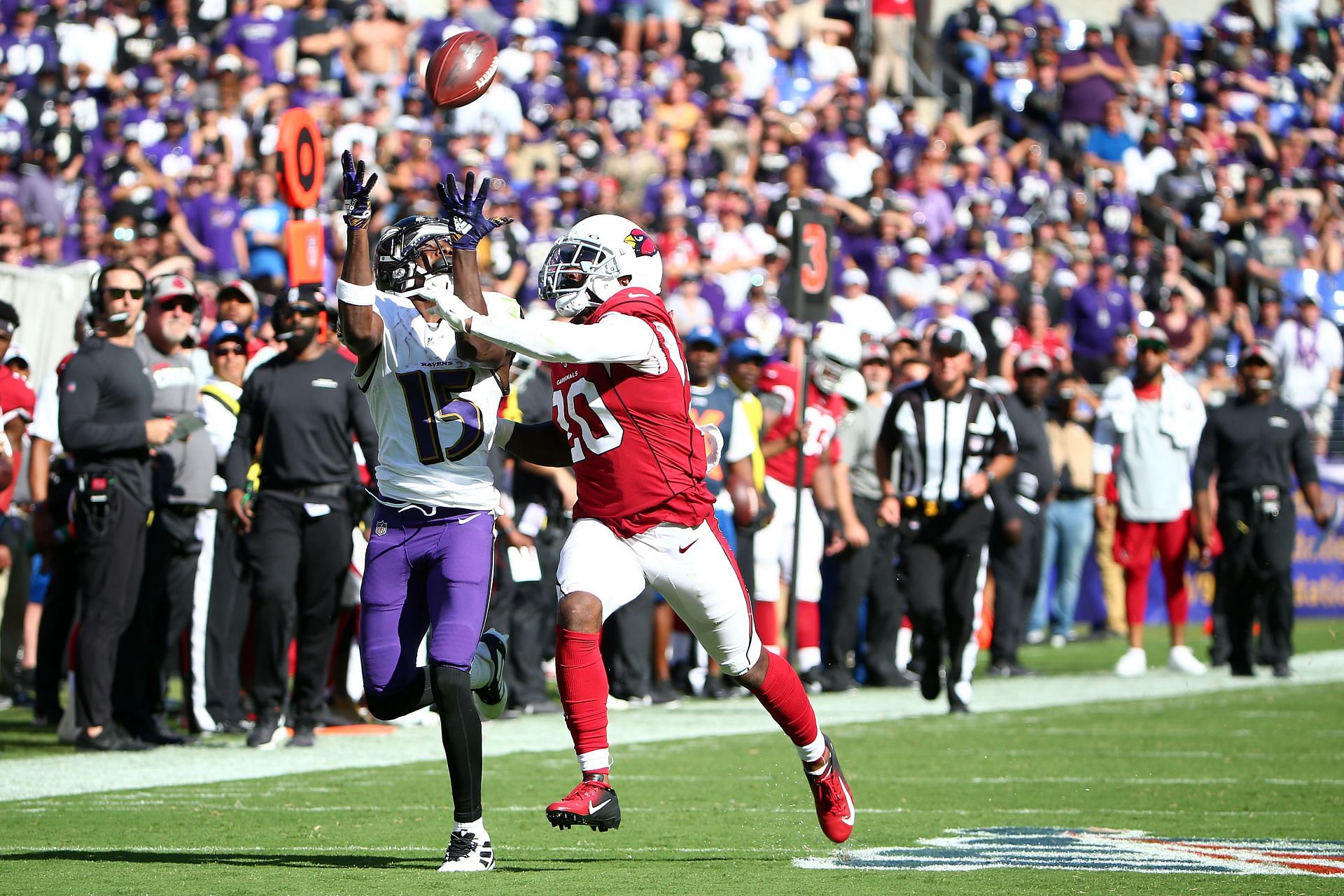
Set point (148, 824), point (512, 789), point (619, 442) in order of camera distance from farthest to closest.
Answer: point (512, 789)
point (148, 824)
point (619, 442)

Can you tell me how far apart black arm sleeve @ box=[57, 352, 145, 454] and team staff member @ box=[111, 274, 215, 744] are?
42 centimetres

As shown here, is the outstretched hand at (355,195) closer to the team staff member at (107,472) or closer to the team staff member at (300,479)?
the team staff member at (300,479)

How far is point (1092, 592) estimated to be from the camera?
20.2 metres

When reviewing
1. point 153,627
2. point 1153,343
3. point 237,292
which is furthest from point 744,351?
point 153,627

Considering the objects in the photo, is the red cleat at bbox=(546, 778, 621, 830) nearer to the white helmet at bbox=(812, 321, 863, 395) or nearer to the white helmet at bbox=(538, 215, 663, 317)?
the white helmet at bbox=(538, 215, 663, 317)

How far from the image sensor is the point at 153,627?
1101 cm

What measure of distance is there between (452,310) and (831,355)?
28.9ft

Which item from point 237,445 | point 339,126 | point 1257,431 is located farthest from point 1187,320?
point 237,445

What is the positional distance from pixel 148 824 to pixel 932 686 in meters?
5.89

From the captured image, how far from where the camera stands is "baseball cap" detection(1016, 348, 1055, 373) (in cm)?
1609

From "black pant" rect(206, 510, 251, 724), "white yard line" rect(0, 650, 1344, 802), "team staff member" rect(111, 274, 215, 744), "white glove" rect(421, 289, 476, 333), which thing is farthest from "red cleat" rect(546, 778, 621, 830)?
"black pant" rect(206, 510, 251, 724)

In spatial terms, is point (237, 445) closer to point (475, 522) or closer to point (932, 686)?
point (475, 522)

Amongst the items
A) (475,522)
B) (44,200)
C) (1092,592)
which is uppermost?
(44,200)

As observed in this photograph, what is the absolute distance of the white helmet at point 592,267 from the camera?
281 inches
